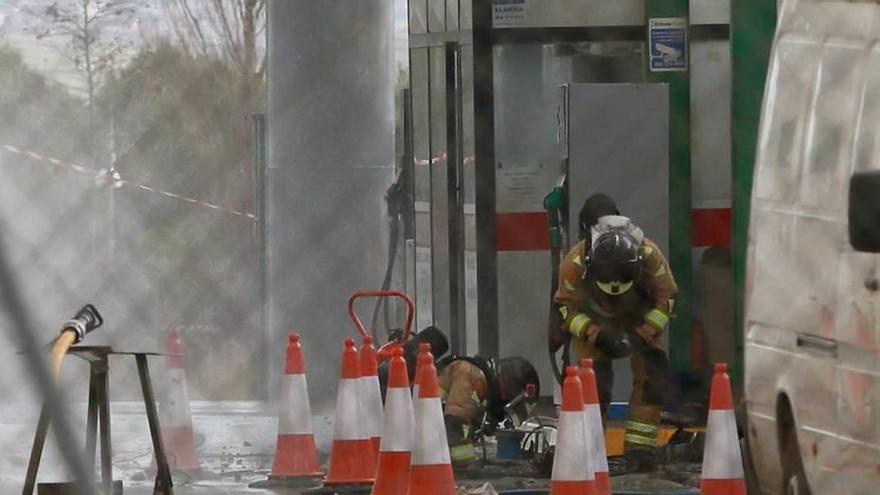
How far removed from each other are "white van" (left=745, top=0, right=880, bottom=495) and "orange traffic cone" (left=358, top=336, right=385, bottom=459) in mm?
2066

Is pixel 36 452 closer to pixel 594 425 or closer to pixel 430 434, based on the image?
pixel 430 434

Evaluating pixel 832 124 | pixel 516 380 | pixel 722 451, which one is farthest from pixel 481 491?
pixel 832 124

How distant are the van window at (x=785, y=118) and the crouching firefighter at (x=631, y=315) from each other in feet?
8.22

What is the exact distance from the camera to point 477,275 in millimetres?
10258

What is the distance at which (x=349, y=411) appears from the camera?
734 centimetres

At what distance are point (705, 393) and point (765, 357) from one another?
476cm

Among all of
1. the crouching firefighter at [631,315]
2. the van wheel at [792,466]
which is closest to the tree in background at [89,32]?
the crouching firefighter at [631,315]

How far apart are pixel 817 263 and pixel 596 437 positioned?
180cm

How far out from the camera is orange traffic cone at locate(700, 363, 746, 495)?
6.12 metres

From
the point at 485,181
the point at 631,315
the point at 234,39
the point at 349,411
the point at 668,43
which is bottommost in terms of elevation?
the point at 349,411

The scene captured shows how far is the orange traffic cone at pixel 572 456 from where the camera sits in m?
6.03

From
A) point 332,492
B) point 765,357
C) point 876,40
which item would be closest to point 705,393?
point 332,492

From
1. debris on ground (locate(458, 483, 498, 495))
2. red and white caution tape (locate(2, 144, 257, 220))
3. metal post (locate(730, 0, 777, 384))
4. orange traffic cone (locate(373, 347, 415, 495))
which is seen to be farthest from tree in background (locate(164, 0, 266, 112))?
orange traffic cone (locate(373, 347, 415, 495))

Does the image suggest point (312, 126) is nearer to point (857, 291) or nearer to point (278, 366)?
point (278, 366)
